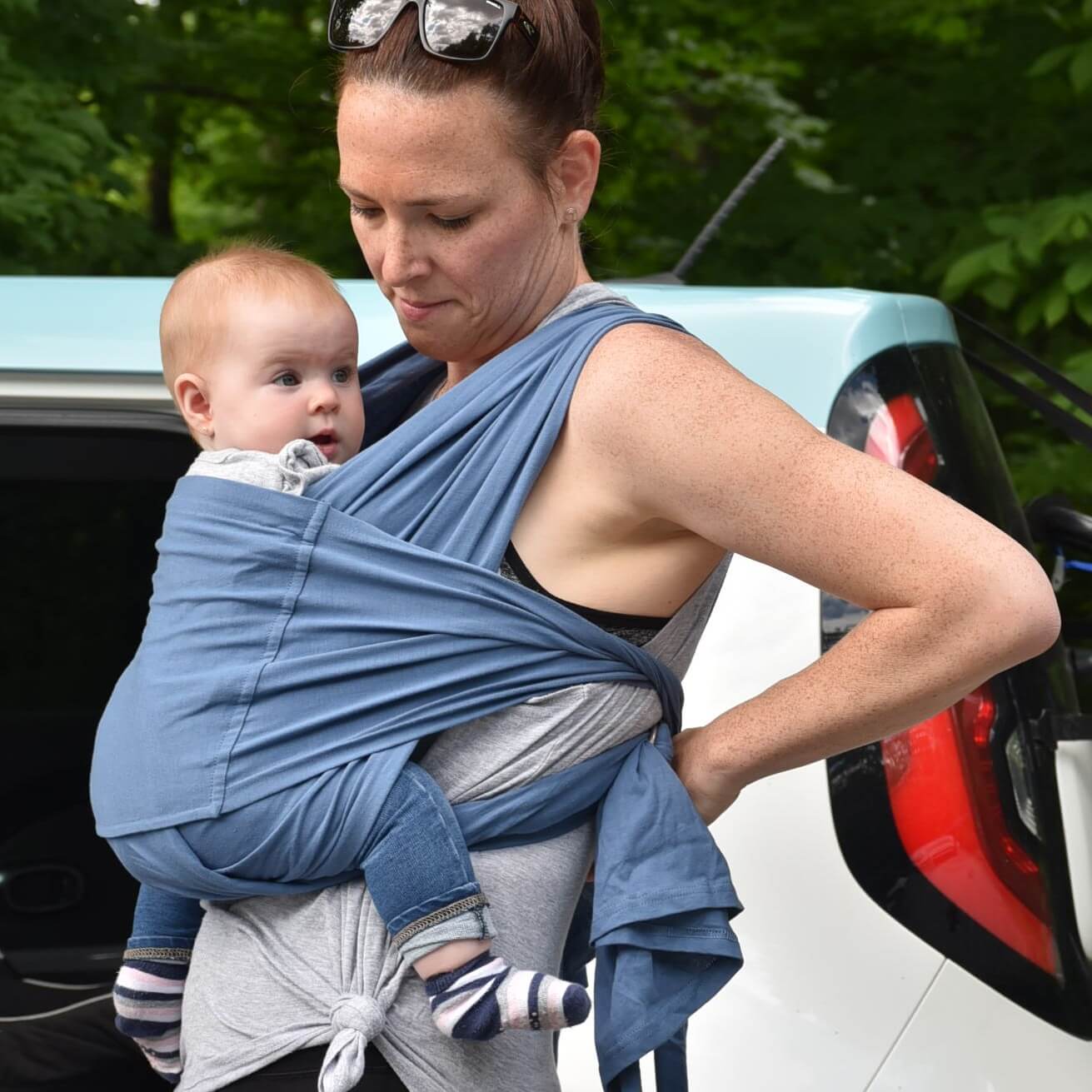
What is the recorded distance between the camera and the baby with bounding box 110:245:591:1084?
4.38 ft

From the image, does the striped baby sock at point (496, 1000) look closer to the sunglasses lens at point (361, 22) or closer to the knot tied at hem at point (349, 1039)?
the knot tied at hem at point (349, 1039)

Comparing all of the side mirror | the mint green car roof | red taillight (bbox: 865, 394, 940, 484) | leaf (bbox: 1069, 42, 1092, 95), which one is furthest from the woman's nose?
leaf (bbox: 1069, 42, 1092, 95)

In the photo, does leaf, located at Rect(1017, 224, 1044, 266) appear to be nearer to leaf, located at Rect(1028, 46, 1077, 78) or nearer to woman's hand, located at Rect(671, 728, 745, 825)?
leaf, located at Rect(1028, 46, 1077, 78)

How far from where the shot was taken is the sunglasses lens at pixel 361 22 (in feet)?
4.62

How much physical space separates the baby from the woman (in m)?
0.06

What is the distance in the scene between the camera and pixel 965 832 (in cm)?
172

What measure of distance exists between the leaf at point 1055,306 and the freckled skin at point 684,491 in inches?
127

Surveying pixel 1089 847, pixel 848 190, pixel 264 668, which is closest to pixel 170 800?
pixel 264 668

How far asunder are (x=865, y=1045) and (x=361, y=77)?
111 centimetres

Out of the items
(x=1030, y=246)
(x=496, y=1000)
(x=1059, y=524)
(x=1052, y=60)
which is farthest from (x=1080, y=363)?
(x=496, y=1000)

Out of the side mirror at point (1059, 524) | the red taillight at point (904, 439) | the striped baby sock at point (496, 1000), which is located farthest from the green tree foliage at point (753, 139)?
the striped baby sock at point (496, 1000)

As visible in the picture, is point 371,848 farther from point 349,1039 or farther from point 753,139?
point 753,139

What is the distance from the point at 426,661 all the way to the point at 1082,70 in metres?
3.75

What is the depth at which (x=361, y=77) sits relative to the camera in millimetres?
1397
